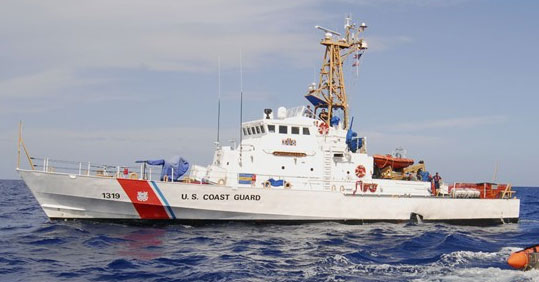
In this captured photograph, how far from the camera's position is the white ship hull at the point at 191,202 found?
18.6 meters

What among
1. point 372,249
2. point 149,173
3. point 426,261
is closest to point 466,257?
point 426,261

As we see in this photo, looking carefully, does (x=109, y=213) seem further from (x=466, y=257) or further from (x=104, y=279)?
(x=466, y=257)

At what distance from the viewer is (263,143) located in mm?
21312

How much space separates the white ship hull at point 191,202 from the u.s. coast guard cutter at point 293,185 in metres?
0.04

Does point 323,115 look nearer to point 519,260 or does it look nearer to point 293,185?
point 293,185

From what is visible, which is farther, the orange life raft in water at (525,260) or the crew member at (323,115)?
the crew member at (323,115)

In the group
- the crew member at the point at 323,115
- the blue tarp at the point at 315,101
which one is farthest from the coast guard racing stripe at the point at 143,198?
the blue tarp at the point at 315,101

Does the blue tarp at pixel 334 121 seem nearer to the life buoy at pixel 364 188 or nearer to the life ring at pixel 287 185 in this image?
the life buoy at pixel 364 188

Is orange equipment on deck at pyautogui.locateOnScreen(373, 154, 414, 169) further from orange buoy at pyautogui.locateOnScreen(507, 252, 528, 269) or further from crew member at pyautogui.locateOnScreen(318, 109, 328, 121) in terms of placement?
orange buoy at pyautogui.locateOnScreen(507, 252, 528, 269)

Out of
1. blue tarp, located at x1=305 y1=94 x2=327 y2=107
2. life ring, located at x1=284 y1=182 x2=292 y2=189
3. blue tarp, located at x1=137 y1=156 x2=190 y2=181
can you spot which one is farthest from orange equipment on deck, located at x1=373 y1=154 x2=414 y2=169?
blue tarp, located at x1=137 y1=156 x2=190 y2=181

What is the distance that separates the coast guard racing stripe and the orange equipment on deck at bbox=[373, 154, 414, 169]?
10170 millimetres

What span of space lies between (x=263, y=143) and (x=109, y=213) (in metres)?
6.73

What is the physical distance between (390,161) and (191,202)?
385 inches

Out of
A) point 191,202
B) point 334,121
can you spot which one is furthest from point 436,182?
point 191,202
